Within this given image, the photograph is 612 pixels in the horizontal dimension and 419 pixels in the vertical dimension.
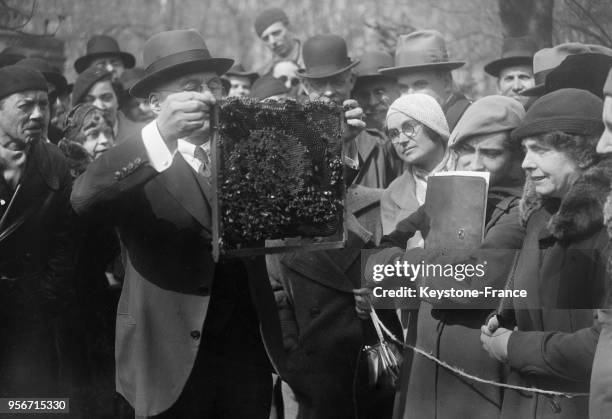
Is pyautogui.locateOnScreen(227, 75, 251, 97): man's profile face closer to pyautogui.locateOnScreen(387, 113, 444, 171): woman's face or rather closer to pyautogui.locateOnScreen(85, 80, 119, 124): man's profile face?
pyautogui.locateOnScreen(85, 80, 119, 124): man's profile face

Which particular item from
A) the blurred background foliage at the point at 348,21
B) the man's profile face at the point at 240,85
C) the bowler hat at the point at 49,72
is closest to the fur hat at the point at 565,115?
the blurred background foliage at the point at 348,21

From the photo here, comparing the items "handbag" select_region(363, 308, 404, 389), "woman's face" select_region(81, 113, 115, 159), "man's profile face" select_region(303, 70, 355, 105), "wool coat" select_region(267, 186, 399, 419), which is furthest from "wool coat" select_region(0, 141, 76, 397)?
"man's profile face" select_region(303, 70, 355, 105)

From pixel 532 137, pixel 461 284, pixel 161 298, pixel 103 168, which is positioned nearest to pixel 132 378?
pixel 161 298

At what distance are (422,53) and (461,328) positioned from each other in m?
1.62

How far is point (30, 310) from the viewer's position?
4.50 m

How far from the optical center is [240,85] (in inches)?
256

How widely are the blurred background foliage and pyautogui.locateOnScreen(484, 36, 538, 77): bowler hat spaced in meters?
0.04

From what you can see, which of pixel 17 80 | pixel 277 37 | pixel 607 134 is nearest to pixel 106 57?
pixel 277 37

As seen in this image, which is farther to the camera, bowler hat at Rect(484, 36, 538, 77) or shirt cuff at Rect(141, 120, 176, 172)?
bowler hat at Rect(484, 36, 538, 77)

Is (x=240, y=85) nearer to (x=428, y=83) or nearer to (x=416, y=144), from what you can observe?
(x=428, y=83)

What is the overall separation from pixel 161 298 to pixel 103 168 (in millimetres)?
493

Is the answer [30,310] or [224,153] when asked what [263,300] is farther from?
[30,310]

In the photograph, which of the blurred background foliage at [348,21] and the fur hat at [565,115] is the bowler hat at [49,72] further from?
the fur hat at [565,115]

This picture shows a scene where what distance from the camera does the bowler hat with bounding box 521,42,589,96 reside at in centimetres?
435
